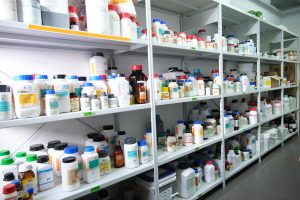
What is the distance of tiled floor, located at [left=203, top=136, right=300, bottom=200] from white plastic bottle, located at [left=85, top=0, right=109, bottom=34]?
1704mm

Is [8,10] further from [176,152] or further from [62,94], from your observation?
[176,152]

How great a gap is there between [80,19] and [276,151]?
10.4 feet

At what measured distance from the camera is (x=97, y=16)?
3.39ft

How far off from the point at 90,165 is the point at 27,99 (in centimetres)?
48

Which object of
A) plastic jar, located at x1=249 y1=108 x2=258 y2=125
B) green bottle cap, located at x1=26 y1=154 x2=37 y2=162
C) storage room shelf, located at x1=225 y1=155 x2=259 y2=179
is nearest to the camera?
green bottle cap, located at x1=26 y1=154 x2=37 y2=162


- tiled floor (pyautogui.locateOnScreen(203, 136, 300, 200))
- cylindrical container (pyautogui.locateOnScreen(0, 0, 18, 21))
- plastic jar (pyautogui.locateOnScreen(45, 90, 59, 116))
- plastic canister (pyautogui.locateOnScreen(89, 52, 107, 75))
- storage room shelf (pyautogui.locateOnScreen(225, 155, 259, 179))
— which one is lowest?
tiled floor (pyautogui.locateOnScreen(203, 136, 300, 200))

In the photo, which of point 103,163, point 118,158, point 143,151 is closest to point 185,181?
point 143,151

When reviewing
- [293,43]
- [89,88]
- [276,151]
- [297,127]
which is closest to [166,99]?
[89,88]

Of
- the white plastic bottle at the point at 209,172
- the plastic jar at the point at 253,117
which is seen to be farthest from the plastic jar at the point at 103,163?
the plastic jar at the point at 253,117

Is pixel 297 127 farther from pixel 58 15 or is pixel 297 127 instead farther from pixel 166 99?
pixel 58 15

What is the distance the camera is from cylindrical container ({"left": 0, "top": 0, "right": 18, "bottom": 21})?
0.77 meters

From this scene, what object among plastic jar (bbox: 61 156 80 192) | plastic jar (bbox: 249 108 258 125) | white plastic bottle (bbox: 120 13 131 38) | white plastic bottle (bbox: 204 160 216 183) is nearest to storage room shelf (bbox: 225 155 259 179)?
white plastic bottle (bbox: 204 160 216 183)

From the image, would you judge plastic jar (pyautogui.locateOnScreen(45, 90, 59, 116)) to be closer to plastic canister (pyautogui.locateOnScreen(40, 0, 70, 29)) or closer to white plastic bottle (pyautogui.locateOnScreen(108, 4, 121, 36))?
plastic canister (pyautogui.locateOnScreen(40, 0, 70, 29))

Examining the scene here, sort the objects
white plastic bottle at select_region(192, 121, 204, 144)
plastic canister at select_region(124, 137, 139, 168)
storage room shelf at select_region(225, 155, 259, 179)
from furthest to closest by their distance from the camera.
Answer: storage room shelf at select_region(225, 155, 259, 179)
white plastic bottle at select_region(192, 121, 204, 144)
plastic canister at select_region(124, 137, 139, 168)
